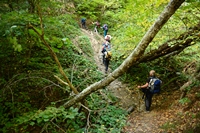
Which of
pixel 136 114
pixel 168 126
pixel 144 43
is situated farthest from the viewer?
pixel 136 114

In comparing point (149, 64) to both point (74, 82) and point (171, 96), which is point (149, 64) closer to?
point (171, 96)

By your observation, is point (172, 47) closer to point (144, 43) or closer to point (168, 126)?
point (168, 126)

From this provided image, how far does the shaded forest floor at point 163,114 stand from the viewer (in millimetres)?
6547

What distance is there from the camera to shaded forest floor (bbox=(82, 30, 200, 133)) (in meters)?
6.55

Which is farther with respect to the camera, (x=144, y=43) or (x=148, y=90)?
(x=148, y=90)

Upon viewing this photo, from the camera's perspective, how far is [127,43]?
10.2m

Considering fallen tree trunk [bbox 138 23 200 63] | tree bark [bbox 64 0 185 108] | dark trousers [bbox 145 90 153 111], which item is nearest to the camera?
tree bark [bbox 64 0 185 108]

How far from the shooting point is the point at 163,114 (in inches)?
320

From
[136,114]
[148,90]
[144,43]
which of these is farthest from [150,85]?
[144,43]

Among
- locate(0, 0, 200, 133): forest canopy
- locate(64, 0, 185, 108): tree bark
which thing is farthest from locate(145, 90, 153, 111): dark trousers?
locate(64, 0, 185, 108): tree bark

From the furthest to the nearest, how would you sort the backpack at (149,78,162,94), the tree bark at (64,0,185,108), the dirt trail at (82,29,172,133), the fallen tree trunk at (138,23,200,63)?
the backpack at (149,78,162,94)
the dirt trail at (82,29,172,133)
the fallen tree trunk at (138,23,200,63)
the tree bark at (64,0,185,108)

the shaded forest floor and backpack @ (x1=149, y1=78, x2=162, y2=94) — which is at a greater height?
backpack @ (x1=149, y1=78, x2=162, y2=94)

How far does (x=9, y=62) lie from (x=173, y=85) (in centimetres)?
818

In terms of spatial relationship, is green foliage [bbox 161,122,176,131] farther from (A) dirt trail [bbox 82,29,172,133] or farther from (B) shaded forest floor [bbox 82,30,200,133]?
(A) dirt trail [bbox 82,29,172,133]
